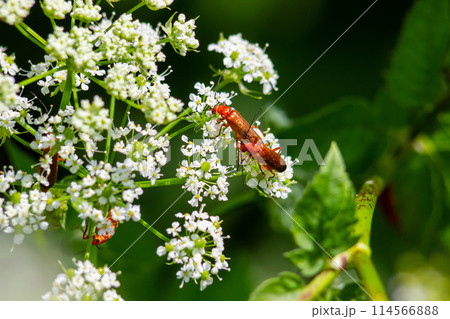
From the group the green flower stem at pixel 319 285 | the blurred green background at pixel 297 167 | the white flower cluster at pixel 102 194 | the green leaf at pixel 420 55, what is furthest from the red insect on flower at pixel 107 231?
the green leaf at pixel 420 55

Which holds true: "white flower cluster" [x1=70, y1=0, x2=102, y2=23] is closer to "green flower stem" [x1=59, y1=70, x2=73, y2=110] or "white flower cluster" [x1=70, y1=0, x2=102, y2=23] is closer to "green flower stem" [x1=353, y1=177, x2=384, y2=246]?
"green flower stem" [x1=59, y1=70, x2=73, y2=110]

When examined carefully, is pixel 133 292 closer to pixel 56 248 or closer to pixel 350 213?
pixel 56 248

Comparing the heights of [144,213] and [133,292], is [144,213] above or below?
above

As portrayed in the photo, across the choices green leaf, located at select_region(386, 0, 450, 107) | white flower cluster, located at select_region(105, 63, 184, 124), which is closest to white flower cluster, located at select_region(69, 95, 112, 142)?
white flower cluster, located at select_region(105, 63, 184, 124)

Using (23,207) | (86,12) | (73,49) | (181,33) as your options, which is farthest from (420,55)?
(23,207)

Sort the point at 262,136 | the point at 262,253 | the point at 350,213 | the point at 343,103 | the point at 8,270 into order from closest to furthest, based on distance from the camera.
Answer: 1. the point at 350,213
2. the point at 262,136
3. the point at 8,270
4. the point at 343,103
5. the point at 262,253

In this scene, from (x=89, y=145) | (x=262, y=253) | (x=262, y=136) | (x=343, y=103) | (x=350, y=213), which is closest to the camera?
(x=89, y=145)
